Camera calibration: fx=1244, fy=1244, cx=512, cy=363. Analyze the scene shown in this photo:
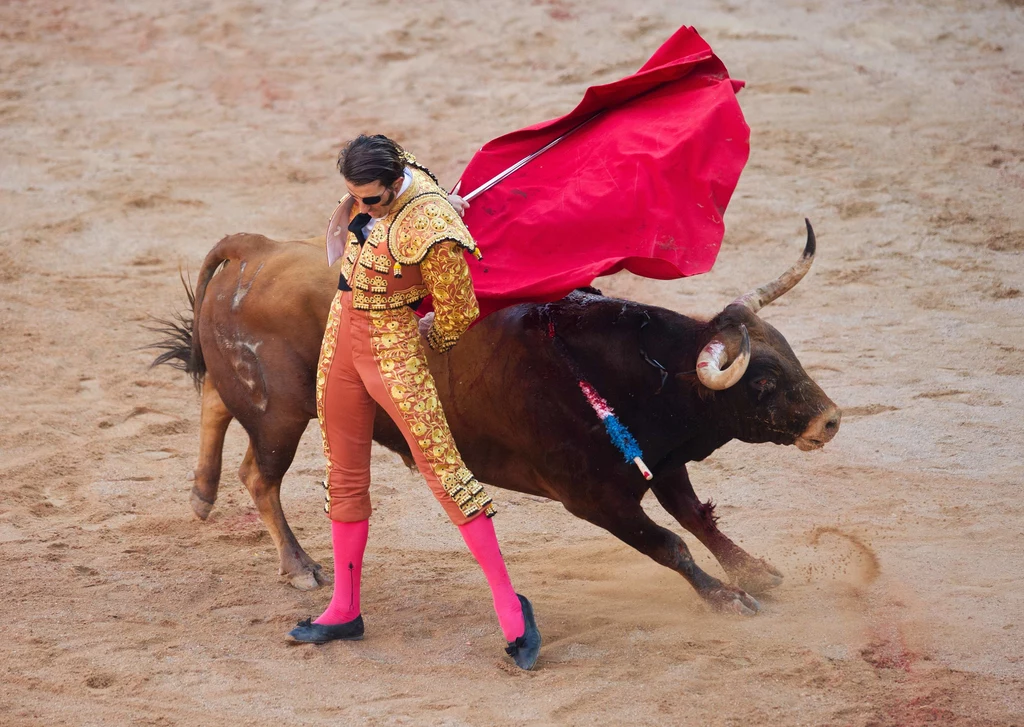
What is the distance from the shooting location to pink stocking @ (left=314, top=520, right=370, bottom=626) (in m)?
4.29

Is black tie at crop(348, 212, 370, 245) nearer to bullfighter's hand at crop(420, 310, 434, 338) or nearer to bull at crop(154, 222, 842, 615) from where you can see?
bullfighter's hand at crop(420, 310, 434, 338)

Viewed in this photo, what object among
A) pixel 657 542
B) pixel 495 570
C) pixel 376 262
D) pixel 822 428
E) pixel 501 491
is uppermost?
pixel 376 262

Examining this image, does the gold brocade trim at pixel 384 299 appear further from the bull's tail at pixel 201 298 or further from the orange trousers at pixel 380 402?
the bull's tail at pixel 201 298

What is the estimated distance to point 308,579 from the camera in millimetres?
5035

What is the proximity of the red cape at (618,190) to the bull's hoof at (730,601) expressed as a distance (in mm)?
1157

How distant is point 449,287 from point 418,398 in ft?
1.36

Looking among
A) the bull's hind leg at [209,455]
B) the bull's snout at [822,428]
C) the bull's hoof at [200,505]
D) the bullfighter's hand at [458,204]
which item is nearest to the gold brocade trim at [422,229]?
the bullfighter's hand at [458,204]

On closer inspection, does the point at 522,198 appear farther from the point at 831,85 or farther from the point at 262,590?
the point at 831,85

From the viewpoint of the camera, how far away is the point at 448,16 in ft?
37.1

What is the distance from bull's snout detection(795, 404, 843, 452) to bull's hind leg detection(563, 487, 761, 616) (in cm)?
59

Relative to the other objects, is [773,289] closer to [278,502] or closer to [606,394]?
[606,394]

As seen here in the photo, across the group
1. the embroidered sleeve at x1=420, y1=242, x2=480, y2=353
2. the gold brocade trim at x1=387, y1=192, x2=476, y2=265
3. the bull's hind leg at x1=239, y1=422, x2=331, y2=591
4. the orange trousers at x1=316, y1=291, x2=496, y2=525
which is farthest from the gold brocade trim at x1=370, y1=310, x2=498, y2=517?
the bull's hind leg at x1=239, y1=422, x2=331, y2=591

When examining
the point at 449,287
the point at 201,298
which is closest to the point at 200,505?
the point at 201,298

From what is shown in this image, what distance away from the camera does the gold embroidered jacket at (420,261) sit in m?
3.81
